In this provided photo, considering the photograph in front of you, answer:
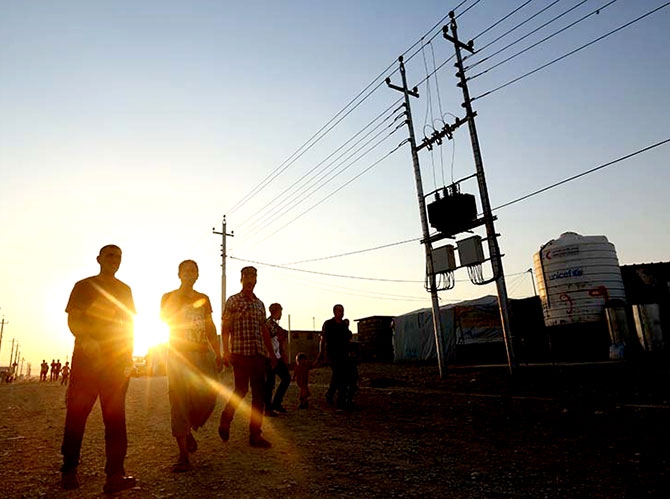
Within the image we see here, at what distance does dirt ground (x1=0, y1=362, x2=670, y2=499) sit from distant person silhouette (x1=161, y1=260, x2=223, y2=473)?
439 millimetres

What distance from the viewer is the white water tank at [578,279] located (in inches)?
674

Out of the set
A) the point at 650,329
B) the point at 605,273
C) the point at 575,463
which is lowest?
the point at 575,463

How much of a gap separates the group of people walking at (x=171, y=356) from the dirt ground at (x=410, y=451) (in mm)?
322

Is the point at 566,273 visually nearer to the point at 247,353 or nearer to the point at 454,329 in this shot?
the point at 454,329

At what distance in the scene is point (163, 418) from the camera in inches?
321

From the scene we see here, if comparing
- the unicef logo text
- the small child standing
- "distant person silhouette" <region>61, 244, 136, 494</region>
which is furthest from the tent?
"distant person silhouette" <region>61, 244, 136, 494</region>

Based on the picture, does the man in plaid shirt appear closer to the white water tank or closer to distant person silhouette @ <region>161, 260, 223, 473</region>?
distant person silhouette @ <region>161, 260, 223, 473</region>

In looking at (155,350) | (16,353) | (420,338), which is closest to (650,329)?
(420,338)

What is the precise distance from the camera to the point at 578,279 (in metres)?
17.6

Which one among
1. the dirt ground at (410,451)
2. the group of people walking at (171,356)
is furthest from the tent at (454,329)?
the group of people walking at (171,356)

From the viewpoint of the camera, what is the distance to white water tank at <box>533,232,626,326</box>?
17125 mm

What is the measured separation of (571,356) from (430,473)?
15210 mm

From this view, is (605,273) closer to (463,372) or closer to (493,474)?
(463,372)

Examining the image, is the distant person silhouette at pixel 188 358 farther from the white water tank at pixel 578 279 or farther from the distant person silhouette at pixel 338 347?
the white water tank at pixel 578 279
